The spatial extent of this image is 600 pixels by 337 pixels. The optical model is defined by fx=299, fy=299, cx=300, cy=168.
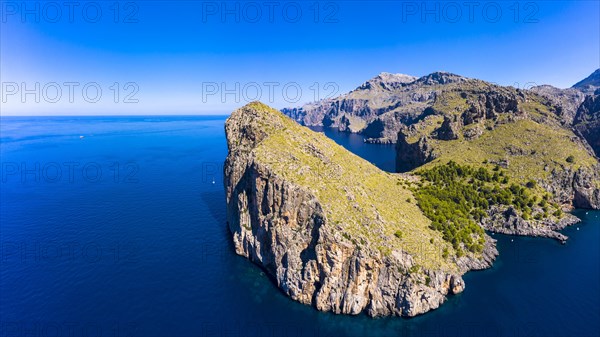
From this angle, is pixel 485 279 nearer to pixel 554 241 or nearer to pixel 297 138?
pixel 554 241

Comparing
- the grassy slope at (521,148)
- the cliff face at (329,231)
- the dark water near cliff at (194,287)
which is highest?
the grassy slope at (521,148)

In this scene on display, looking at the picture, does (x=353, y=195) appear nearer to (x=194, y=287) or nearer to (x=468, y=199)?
(x=194, y=287)

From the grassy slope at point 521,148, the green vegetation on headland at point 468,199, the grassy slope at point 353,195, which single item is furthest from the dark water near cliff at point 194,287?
the grassy slope at point 521,148

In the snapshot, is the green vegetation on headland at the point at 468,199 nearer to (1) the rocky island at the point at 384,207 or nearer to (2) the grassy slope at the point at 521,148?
(1) the rocky island at the point at 384,207

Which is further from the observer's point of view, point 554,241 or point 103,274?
point 554,241

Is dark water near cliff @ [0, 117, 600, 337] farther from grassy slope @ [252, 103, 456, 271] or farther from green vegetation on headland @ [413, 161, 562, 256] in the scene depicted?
grassy slope @ [252, 103, 456, 271]

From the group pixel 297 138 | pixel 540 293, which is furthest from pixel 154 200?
pixel 540 293
